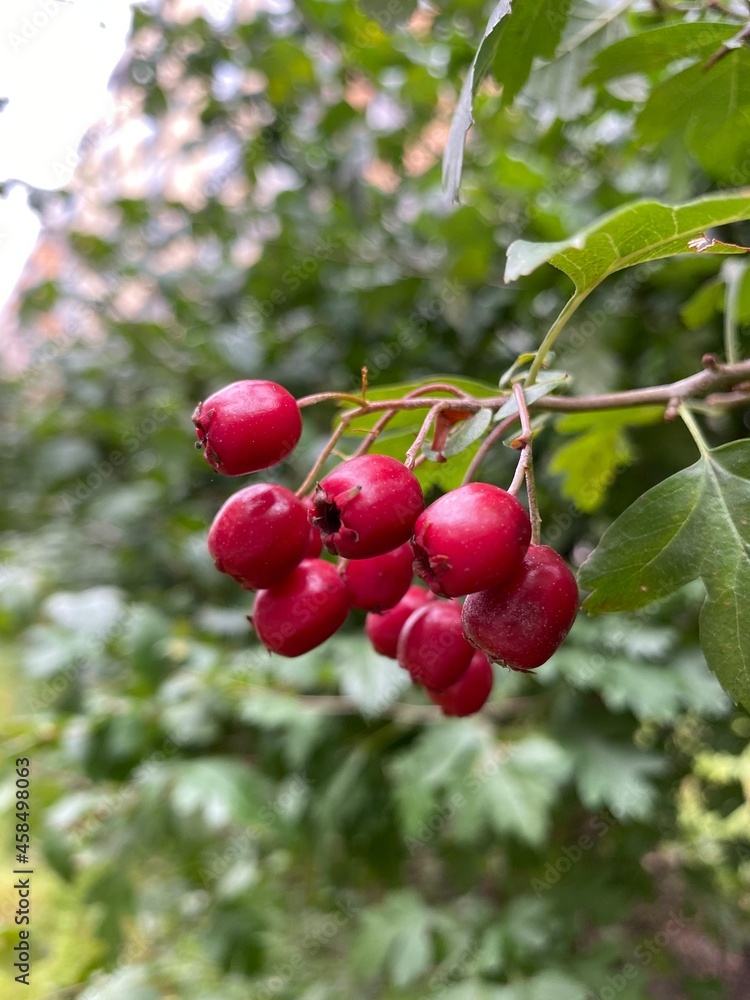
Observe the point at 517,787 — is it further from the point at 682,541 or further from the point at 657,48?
the point at 657,48

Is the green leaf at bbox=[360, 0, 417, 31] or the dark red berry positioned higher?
the green leaf at bbox=[360, 0, 417, 31]

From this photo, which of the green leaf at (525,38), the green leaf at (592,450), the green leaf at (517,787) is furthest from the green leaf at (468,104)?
the green leaf at (517,787)

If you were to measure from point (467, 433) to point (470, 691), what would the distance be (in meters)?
0.28

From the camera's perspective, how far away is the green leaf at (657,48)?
83 centimetres

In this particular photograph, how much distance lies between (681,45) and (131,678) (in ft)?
5.37

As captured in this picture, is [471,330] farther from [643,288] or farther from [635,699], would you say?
[635,699]

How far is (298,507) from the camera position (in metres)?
0.70

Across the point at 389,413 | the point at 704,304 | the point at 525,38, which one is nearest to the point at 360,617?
the point at 704,304

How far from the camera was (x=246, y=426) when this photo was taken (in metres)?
0.66

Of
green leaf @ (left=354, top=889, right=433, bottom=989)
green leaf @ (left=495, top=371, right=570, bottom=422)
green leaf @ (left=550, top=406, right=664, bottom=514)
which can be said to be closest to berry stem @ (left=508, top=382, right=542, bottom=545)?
green leaf @ (left=495, top=371, right=570, bottom=422)

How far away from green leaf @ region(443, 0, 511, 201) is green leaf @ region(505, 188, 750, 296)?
0.16 m

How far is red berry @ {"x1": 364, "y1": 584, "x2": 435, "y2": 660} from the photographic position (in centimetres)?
84

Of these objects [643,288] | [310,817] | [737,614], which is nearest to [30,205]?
[643,288]

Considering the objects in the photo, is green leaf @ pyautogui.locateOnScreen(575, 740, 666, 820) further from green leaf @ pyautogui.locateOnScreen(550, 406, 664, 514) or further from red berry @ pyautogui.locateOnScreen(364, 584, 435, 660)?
red berry @ pyautogui.locateOnScreen(364, 584, 435, 660)
